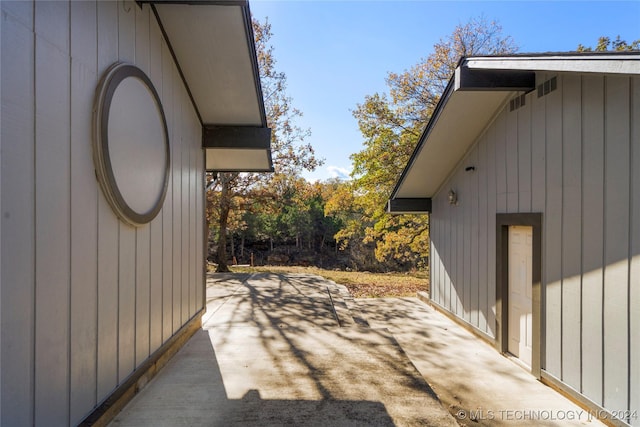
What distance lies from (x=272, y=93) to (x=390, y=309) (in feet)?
30.3

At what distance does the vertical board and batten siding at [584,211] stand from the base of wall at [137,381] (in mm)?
3935

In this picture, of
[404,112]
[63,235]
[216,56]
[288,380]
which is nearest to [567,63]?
[216,56]

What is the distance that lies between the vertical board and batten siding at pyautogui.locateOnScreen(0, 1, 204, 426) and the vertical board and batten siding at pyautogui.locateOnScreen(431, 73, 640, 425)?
13.1 ft

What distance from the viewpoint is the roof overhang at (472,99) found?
274cm

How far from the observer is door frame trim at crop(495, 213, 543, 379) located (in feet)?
12.1

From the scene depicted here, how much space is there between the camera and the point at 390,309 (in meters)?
7.27

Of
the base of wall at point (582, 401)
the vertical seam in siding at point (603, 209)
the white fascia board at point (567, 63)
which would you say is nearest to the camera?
the white fascia board at point (567, 63)

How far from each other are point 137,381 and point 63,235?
149cm

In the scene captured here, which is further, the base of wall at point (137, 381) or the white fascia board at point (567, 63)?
the white fascia board at point (567, 63)

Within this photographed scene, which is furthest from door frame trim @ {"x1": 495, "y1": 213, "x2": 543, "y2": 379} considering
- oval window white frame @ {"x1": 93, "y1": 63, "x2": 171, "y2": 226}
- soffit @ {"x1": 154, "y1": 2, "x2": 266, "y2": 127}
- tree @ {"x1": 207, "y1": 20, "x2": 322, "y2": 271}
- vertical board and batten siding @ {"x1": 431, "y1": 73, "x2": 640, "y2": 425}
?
tree @ {"x1": 207, "y1": 20, "x2": 322, "y2": 271}

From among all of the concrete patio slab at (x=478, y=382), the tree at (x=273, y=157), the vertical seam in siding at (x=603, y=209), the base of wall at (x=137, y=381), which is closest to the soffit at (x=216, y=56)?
the base of wall at (x=137, y=381)

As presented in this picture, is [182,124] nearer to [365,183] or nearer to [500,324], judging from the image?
[500,324]

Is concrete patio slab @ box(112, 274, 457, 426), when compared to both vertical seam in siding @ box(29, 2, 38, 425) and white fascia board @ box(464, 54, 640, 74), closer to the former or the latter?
vertical seam in siding @ box(29, 2, 38, 425)

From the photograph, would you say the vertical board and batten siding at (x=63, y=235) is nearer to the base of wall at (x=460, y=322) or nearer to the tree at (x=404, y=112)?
the base of wall at (x=460, y=322)
